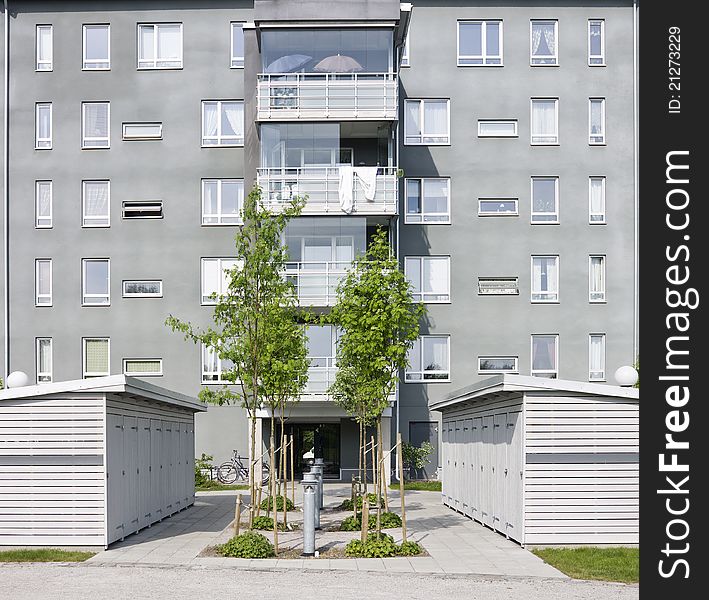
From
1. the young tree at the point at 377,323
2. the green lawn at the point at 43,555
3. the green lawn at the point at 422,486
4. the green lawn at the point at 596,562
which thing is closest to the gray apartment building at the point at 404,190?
the green lawn at the point at 422,486

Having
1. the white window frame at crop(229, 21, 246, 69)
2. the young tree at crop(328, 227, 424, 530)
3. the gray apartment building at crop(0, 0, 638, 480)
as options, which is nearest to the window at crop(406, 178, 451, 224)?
the gray apartment building at crop(0, 0, 638, 480)

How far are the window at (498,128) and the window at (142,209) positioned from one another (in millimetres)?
12633

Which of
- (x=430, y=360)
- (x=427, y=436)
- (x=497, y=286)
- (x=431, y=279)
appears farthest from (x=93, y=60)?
(x=427, y=436)

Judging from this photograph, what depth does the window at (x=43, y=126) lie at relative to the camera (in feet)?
132

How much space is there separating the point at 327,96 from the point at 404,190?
572cm

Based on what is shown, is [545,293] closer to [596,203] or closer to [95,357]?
[596,203]

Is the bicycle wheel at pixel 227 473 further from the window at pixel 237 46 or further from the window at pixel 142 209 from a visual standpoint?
the window at pixel 237 46

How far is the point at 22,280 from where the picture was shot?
131 ft

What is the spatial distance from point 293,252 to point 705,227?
25342 millimetres

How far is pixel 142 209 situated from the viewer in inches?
1572

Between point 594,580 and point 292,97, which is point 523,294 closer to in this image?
point 292,97

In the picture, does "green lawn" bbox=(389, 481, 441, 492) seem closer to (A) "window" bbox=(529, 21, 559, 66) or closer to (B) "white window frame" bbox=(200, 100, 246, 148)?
(B) "white window frame" bbox=(200, 100, 246, 148)

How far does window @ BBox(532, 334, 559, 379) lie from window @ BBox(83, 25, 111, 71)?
19.6 m

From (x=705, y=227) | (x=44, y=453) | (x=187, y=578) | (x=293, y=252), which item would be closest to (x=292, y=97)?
(x=293, y=252)
